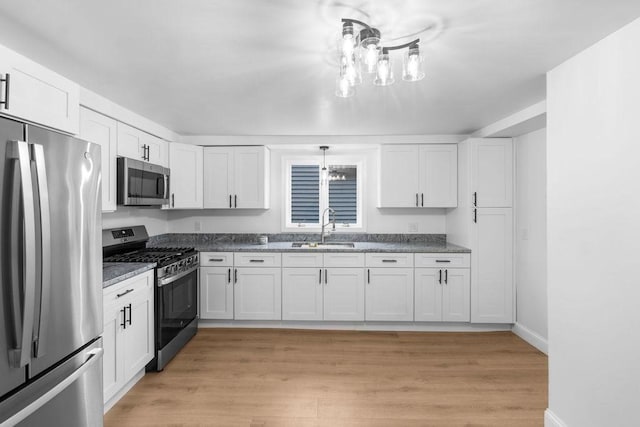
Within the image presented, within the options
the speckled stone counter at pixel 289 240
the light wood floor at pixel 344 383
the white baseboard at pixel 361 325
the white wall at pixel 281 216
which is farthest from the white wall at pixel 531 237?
the white wall at pixel 281 216

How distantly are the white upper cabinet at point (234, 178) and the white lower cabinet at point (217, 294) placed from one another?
0.85 meters

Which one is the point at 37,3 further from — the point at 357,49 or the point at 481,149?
the point at 481,149

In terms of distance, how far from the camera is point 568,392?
196 cm

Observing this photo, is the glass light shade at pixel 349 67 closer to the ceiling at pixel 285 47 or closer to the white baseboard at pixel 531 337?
the ceiling at pixel 285 47

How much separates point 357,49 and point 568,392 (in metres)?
2.38

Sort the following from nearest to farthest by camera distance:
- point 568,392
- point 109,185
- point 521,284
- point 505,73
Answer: point 568,392
point 505,73
point 109,185
point 521,284

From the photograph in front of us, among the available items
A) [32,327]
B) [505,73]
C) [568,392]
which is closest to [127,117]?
[32,327]

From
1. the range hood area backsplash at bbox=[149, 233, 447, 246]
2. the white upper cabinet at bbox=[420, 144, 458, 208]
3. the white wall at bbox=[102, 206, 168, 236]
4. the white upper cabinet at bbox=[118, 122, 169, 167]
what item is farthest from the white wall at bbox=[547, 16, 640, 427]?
the white wall at bbox=[102, 206, 168, 236]

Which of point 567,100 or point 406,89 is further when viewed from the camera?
point 406,89

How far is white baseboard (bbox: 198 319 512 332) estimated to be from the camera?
3755 millimetres

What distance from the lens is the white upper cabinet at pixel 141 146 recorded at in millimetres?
2951

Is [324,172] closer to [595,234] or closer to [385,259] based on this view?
[385,259]

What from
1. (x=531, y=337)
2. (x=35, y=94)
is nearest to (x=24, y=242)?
(x=35, y=94)

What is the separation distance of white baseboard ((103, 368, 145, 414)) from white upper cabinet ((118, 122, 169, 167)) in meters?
1.90
